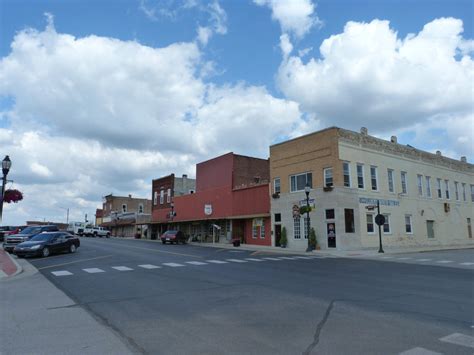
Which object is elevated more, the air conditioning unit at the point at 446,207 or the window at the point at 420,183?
the window at the point at 420,183

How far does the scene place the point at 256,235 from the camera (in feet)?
126

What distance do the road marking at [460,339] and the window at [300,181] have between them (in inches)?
1050

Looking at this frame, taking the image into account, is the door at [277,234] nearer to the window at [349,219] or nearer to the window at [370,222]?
the window at [349,219]

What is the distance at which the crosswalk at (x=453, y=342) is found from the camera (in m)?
5.46

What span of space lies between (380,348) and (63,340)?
15.8 feet

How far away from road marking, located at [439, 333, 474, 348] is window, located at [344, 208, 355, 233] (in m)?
24.5

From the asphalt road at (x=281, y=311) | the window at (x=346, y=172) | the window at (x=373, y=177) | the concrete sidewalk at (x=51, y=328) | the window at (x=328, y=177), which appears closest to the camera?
the concrete sidewalk at (x=51, y=328)

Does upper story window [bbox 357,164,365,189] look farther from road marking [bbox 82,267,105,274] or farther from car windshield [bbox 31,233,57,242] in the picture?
car windshield [bbox 31,233,57,242]

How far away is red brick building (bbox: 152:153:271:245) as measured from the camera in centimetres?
3844

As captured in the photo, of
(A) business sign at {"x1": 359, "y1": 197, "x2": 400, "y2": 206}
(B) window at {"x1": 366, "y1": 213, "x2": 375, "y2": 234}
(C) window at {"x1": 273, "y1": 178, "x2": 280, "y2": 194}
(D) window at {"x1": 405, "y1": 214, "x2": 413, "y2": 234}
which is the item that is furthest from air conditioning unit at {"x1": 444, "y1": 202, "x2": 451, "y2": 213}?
(C) window at {"x1": 273, "y1": 178, "x2": 280, "y2": 194}

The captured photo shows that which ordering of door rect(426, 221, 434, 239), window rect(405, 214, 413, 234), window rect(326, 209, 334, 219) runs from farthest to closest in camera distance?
door rect(426, 221, 434, 239), window rect(405, 214, 413, 234), window rect(326, 209, 334, 219)

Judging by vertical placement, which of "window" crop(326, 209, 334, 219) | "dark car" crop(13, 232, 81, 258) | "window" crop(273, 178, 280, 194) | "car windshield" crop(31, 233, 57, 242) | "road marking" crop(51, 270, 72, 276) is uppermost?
"window" crop(273, 178, 280, 194)

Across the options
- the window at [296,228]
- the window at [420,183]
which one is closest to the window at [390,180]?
the window at [420,183]

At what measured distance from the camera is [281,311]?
26.3 feet
